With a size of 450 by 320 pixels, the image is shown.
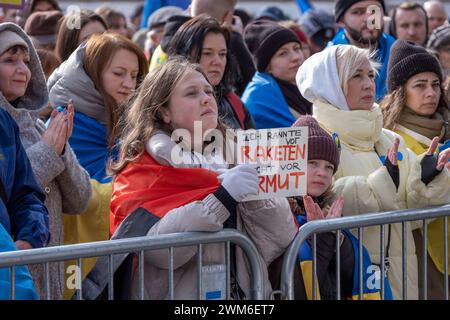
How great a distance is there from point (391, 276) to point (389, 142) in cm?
82

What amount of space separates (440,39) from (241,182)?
416cm

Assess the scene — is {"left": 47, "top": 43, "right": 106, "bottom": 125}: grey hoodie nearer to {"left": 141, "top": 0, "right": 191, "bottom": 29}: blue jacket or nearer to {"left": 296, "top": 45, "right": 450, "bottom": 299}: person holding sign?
{"left": 296, "top": 45, "right": 450, "bottom": 299}: person holding sign

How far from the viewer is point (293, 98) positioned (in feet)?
22.8

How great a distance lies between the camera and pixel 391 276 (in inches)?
206

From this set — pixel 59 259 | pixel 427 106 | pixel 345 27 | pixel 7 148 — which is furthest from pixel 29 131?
pixel 345 27

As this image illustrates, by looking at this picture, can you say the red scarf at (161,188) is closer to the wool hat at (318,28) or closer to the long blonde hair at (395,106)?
the long blonde hair at (395,106)

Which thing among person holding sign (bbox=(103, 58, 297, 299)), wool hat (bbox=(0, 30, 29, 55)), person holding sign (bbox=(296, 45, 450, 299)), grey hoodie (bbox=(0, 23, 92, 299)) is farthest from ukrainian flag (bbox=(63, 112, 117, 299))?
person holding sign (bbox=(296, 45, 450, 299))

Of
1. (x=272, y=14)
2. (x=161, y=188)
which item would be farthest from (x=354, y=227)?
(x=272, y=14)

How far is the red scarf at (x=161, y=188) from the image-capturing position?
4480 millimetres

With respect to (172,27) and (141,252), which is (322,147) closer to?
(141,252)

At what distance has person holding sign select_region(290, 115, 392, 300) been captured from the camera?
4793 mm

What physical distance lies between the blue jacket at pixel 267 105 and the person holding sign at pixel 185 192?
6.04 feet

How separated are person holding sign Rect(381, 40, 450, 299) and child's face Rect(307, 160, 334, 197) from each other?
3.43 ft

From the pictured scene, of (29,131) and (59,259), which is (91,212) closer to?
(29,131)
